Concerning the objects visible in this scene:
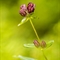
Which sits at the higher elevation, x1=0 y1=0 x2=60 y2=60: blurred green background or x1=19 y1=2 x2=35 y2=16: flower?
x1=0 y1=0 x2=60 y2=60: blurred green background

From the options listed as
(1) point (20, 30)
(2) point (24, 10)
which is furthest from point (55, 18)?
(2) point (24, 10)

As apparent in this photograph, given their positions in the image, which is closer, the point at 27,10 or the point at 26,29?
the point at 27,10

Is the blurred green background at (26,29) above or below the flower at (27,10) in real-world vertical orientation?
above

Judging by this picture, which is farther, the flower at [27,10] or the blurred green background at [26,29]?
the blurred green background at [26,29]

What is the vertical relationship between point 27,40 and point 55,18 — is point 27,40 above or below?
below

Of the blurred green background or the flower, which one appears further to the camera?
the blurred green background

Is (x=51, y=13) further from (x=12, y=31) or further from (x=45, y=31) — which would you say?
(x=12, y=31)

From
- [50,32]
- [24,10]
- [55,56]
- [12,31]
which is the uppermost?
[12,31]

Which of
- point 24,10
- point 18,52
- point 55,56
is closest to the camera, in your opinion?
point 24,10
